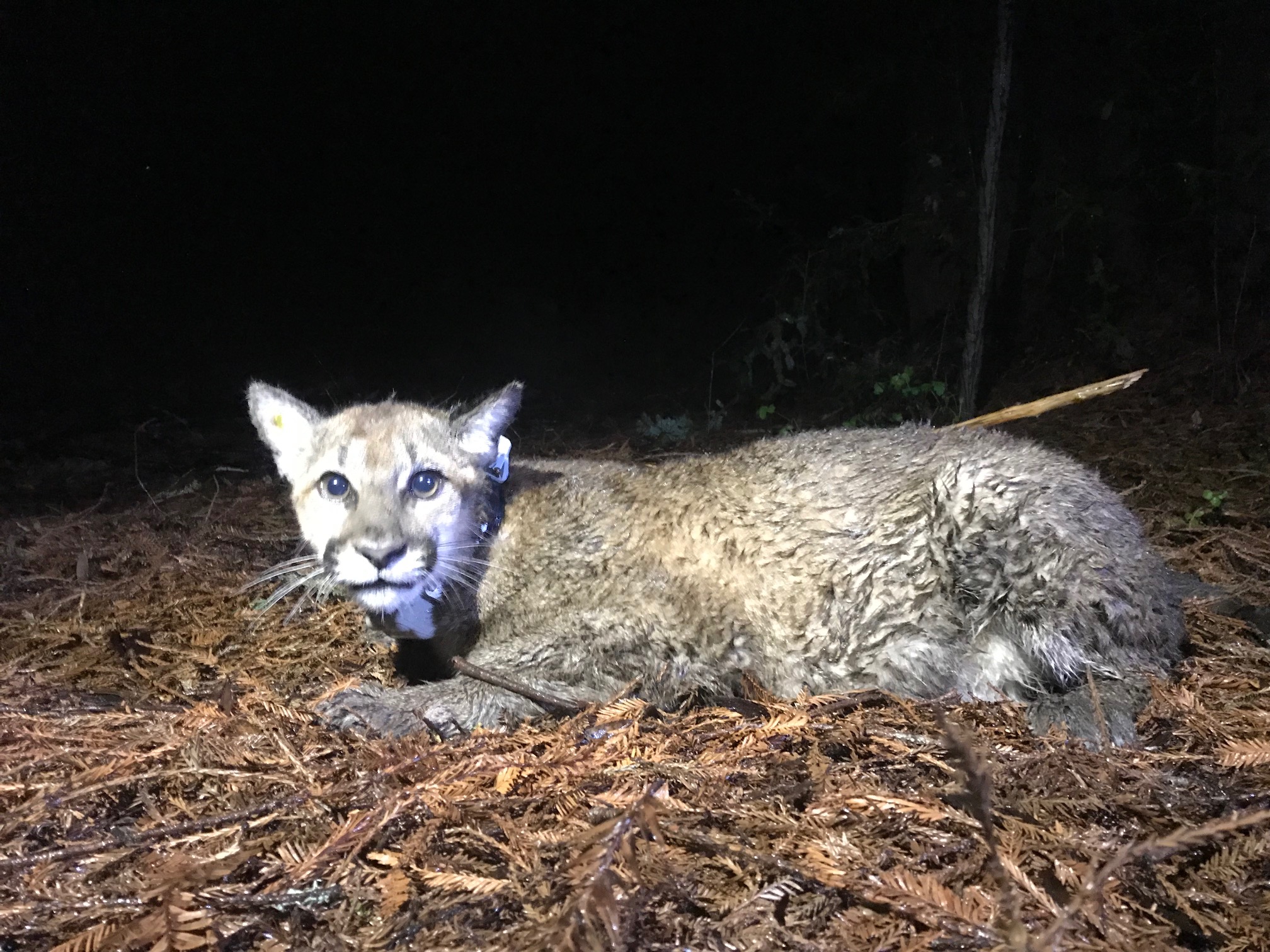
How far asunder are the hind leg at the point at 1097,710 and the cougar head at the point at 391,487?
2373 mm

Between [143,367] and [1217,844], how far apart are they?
1238 centimetres

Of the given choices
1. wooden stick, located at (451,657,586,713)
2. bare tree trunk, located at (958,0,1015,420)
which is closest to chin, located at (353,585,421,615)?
wooden stick, located at (451,657,586,713)

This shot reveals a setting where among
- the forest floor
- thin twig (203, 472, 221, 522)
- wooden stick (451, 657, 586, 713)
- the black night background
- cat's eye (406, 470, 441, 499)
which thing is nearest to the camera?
the forest floor

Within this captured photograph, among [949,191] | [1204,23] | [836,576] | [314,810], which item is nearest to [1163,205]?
[1204,23]

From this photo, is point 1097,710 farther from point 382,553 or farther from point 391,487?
point 391,487

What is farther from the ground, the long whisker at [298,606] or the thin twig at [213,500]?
the thin twig at [213,500]

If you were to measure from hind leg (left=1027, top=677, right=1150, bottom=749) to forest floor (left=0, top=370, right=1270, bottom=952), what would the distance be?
0.24 ft

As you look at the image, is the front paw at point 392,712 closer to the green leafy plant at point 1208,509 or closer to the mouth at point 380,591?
the mouth at point 380,591

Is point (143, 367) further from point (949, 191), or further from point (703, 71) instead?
point (949, 191)

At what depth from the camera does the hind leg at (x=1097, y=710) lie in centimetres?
288

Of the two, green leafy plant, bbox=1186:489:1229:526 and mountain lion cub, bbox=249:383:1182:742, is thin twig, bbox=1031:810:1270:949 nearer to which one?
mountain lion cub, bbox=249:383:1182:742

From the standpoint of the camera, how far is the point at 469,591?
370 centimetres

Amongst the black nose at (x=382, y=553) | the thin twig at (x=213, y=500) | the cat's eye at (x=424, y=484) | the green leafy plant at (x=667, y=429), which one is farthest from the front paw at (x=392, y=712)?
the green leafy plant at (x=667, y=429)

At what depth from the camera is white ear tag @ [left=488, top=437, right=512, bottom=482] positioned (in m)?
3.83
